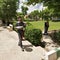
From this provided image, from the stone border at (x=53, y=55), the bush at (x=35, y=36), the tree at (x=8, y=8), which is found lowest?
the tree at (x=8, y=8)

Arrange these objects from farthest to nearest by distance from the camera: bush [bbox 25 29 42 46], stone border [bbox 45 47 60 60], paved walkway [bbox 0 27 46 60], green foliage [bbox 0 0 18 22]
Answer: green foliage [bbox 0 0 18 22], bush [bbox 25 29 42 46], paved walkway [bbox 0 27 46 60], stone border [bbox 45 47 60 60]

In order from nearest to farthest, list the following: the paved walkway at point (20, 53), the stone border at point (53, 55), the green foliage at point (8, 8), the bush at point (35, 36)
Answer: the stone border at point (53, 55) < the paved walkway at point (20, 53) < the bush at point (35, 36) < the green foliage at point (8, 8)

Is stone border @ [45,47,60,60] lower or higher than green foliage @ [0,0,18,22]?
higher

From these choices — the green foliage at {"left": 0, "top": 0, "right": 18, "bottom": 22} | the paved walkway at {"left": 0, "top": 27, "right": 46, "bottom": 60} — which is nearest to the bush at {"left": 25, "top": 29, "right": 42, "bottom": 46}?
the paved walkway at {"left": 0, "top": 27, "right": 46, "bottom": 60}

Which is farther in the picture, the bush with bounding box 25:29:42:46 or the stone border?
the bush with bounding box 25:29:42:46

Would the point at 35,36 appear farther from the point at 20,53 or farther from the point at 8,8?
the point at 8,8

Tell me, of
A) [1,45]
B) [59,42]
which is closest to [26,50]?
[1,45]

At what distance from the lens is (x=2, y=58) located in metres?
10.3

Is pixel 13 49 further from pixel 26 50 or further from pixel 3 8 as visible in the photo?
pixel 3 8

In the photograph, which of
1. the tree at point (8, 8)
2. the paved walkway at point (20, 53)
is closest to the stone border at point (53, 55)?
the paved walkway at point (20, 53)

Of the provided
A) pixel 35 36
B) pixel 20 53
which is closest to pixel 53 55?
pixel 20 53

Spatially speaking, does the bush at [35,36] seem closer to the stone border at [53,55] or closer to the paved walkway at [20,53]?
the paved walkway at [20,53]

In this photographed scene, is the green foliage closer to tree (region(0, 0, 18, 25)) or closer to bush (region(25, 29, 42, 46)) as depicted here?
tree (region(0, 0, 18, 25))

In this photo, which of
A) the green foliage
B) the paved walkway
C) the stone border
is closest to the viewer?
the stone border
